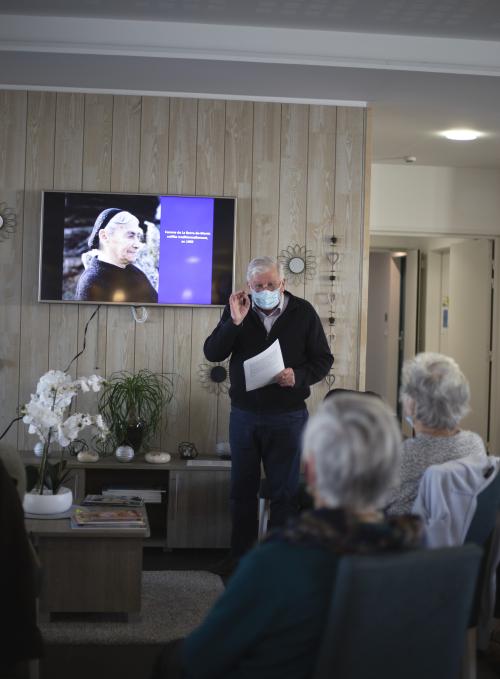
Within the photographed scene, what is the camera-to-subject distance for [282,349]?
3.91 meters

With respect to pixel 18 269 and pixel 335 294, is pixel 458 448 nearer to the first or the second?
pixel 335 294

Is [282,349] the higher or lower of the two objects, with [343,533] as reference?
higher

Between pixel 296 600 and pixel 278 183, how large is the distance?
12.3 feet

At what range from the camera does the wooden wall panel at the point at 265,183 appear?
4984 millimetres

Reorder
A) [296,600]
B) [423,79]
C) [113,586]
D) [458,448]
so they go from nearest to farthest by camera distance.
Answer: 1. [296,600]
2. [458,448]
3. [113,586]
4. [423,79]

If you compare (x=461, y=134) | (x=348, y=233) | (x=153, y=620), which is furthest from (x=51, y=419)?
(x=461, y=134)

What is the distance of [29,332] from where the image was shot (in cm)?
488

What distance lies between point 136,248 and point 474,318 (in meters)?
4.26

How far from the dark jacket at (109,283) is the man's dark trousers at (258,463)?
125cm

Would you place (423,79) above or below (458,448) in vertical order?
above

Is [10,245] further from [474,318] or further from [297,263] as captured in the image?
[474,318]

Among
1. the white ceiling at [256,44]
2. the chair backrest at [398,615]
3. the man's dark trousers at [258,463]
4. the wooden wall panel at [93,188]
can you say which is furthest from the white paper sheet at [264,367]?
the chair backrest at [398,615]

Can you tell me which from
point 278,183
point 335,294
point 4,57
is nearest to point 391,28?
point 278,183

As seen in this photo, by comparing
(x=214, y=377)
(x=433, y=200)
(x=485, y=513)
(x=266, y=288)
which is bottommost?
Result: (x=485, y=513)
